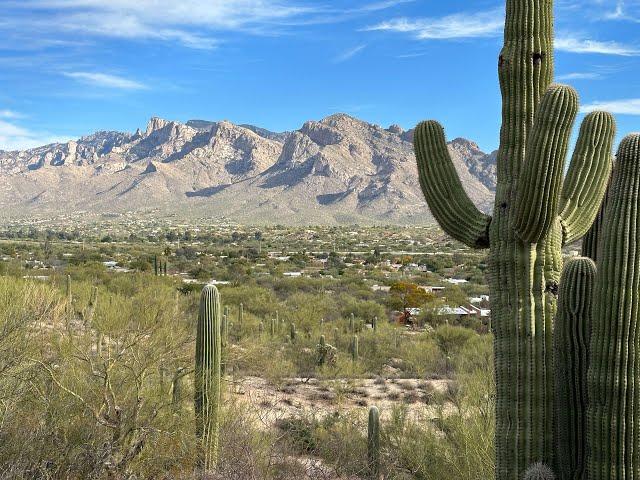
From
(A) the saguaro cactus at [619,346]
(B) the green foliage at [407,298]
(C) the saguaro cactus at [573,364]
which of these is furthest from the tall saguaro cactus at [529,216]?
(B) the green foliage at [407,298]

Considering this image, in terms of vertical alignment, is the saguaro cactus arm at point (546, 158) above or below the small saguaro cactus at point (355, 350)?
above

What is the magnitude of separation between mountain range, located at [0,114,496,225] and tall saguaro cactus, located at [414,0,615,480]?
120 metres

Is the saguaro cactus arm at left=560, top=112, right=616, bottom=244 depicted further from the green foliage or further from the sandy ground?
the green foliage

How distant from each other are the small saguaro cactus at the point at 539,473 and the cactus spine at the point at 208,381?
17.0 feet

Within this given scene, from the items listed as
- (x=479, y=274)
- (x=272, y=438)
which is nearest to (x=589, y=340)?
(x=272, y=438)

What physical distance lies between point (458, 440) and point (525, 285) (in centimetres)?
510

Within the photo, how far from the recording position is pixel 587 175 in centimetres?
558

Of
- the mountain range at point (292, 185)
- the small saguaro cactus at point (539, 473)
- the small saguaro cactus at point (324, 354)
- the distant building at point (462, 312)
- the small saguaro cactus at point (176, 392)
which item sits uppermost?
the mountain range at point (292, 185)

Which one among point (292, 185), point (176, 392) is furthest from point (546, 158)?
point (292, 185)

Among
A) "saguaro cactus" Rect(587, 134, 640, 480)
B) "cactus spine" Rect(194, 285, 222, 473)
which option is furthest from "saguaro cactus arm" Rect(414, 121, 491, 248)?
"cactus spine" Rect(194, 285, 222, 473)

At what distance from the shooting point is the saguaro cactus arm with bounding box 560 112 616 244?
5.55 m

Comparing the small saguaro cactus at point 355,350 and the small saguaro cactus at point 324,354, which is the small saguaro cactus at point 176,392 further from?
the small saguaro cactus at point 355,350

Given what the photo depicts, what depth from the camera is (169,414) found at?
29.9 feet

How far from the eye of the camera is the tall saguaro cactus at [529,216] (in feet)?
16.0
